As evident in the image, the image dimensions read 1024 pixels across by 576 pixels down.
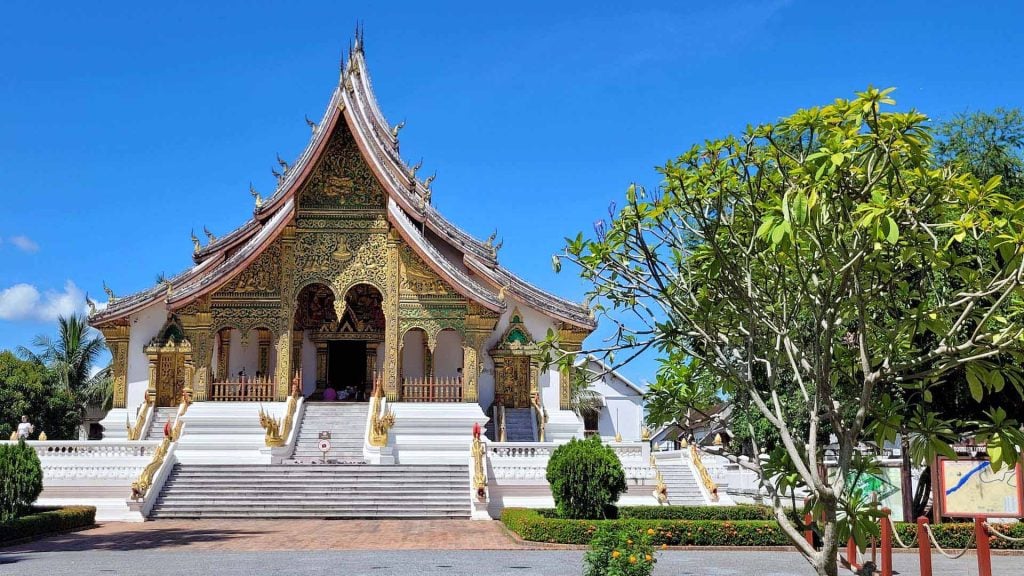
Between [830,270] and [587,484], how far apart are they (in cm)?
1003

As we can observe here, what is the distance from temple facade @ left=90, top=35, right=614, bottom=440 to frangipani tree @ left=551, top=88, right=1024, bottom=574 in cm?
1643

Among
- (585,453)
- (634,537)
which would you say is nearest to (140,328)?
(585,453)

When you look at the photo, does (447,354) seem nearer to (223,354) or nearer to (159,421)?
(223,354)

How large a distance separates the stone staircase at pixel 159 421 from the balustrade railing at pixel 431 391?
566cm

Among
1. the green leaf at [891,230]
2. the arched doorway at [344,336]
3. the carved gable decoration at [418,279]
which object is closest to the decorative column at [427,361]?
the arched doorway at [344,336]

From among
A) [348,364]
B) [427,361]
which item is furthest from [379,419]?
[348,364]

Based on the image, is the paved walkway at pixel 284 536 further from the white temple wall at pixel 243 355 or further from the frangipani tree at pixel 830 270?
the white temple wall at pixel 243 355

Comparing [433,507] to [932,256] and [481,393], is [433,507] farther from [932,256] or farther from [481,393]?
[932,256]

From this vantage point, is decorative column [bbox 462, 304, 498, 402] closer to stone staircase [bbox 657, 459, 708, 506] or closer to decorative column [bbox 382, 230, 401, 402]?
decorative column [bbox 382, 230, 401, 402]

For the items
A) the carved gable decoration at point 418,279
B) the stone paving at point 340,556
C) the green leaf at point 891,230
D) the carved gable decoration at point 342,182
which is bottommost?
the stone paving at point 340,556

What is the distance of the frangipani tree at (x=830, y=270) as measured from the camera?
15.1ft

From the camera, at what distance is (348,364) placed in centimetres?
2620

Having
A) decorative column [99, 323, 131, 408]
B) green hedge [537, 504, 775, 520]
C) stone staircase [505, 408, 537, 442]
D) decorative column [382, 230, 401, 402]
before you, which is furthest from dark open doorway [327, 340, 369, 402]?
green hedge [537, 504, 775, 520]

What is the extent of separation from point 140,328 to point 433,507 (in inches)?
448
